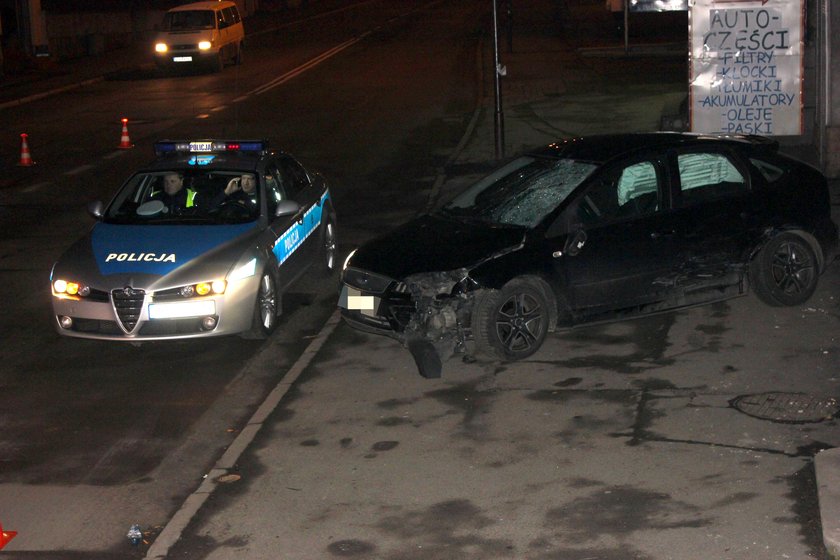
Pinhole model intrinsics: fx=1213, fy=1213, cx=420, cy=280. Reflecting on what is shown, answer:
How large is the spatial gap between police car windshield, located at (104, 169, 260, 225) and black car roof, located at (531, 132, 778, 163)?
8.78 feet

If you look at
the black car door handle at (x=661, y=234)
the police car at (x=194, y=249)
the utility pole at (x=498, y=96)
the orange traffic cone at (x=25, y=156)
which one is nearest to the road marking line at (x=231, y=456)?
the police car at (x=194, y=249)

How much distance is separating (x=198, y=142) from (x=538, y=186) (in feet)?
11.7

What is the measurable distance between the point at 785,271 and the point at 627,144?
180 cm

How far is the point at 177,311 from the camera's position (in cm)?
970

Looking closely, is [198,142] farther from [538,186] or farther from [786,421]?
[786,421]

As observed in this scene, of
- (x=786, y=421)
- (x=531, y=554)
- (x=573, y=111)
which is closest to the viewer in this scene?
(x=531, y=554)

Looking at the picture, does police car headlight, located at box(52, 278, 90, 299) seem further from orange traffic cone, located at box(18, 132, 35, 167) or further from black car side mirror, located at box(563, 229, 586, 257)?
orange traffic cone, located at box(18, 132, 35, 167)

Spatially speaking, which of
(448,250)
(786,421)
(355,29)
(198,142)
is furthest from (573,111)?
(355,29)

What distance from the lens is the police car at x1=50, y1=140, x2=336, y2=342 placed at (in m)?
9.73

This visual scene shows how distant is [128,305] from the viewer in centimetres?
969

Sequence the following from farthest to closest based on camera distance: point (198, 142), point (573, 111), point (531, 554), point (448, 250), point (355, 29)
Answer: point (355, 29), point (573, 111), point (198, 142), point (448, 250), point (531, 554)

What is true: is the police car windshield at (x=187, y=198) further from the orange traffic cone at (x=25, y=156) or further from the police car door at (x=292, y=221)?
the orange traffic cone at (x=25, y=156)

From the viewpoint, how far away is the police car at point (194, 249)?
9727 millimetres

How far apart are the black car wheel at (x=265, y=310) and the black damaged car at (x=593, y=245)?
825 millimetres
